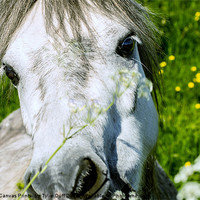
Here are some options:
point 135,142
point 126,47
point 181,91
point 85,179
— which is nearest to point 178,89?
point 181,91

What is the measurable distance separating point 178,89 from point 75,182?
3049 mm

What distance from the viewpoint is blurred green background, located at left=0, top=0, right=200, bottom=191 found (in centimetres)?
355

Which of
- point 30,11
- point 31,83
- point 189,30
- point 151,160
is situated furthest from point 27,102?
point 189,30

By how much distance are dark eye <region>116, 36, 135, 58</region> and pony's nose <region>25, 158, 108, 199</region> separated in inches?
28.3

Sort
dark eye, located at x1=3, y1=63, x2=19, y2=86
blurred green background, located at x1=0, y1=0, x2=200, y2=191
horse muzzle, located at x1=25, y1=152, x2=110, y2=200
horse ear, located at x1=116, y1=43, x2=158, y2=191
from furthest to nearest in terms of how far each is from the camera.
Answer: blurred green background, located at x1=0, y1=0, x2=200, y2=191 → dark eye, located at x1=3, y1=63, x2=19, y2=86 → horse ear, located at x1=116, y1=43, x2=158, y2=191 → horse muzzle, located at x1=25, y1=152, x2=110, y2=200

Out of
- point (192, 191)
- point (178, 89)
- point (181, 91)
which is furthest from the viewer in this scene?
point (181, 91)

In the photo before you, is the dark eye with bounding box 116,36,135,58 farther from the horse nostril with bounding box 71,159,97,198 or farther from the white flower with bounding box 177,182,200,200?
the white flower with bounding box 177,182,200,200

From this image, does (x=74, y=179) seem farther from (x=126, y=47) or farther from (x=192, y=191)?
(x=126, y=47)

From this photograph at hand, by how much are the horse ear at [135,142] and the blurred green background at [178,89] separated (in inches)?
29.5

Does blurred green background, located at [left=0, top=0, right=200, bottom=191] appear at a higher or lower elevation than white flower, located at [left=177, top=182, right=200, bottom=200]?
lower

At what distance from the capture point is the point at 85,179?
1.53m

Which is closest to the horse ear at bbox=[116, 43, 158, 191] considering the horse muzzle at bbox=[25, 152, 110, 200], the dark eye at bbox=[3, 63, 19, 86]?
the horse muzzle at bbox=[25, 152, 110, 200]

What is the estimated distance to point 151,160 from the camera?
2277 millimetres

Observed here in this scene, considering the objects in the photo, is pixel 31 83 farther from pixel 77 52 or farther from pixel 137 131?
pixel 137 131
